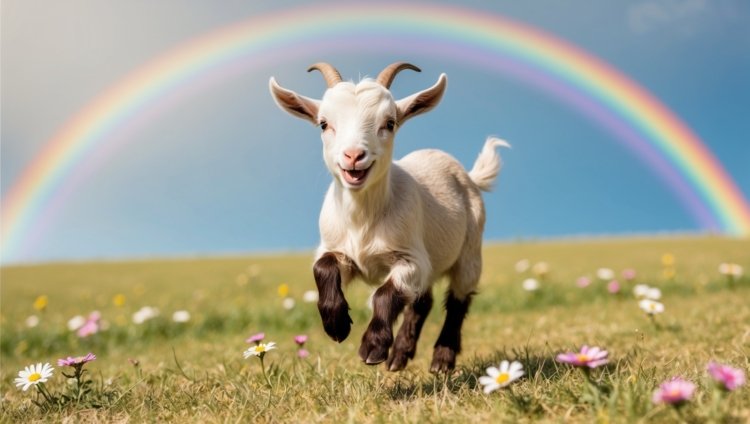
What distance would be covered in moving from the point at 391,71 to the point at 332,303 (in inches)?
62.5

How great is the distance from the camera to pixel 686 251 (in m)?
19.5

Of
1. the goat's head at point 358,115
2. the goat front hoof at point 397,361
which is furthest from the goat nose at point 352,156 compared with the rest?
the goat front hoof at point 397,361

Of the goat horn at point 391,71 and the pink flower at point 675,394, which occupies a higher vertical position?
the goat horn at point 391,71

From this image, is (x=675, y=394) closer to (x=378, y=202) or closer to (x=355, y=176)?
(x=355, y=176)

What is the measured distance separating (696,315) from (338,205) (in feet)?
17.1

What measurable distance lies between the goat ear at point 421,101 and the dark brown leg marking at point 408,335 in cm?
129

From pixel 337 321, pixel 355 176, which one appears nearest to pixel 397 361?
pixel 337 321

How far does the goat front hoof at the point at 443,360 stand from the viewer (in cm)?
441

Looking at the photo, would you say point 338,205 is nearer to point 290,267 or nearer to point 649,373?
point 649,373

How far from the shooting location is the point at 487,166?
571 centimetres

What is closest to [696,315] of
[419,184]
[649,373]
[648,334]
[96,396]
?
[648,334]

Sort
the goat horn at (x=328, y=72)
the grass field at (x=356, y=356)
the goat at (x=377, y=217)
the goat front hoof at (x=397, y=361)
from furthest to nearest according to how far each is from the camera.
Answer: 1. the goat front hoof at (x=397, y=361)
2. the goat horn at (x=328, y=72)
3. the goat at (x=377, y=217)
4. the grass field at (x=356, y=356)

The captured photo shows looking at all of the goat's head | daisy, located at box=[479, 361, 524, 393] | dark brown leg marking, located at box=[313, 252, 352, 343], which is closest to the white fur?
the goat's head

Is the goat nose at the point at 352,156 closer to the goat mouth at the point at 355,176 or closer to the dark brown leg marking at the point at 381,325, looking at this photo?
the goat mouth at the point at 355,176
